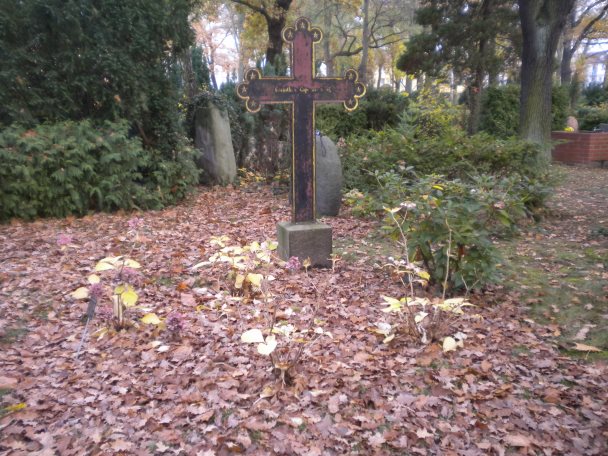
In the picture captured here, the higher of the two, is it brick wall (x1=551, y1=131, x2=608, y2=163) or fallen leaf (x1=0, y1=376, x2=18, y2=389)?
brick wall (x1=551, y1=131, x2=608, y2=163)

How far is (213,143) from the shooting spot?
10203 millimetres

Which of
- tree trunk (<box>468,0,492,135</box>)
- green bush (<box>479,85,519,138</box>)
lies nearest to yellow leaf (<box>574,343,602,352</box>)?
tree trunk (<box>468,0,492,135</box>)

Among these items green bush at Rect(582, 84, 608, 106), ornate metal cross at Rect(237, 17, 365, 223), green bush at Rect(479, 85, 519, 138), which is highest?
green bush at Rect(582, 84, 608, 106)

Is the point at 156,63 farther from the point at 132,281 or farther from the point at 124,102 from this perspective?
the point at 132,281

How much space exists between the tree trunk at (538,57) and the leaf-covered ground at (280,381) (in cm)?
822

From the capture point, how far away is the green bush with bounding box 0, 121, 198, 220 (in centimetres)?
675

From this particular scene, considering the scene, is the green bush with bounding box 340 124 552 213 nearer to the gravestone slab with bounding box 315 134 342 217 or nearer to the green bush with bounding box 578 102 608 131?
the gravestone slab with bounding box 315 134 342 217

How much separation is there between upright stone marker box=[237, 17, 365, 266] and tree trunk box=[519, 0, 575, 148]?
7.18 m

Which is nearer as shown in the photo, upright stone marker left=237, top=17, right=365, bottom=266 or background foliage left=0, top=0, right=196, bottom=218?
upright stone marker left=237, top=17, right=365, bottom=266

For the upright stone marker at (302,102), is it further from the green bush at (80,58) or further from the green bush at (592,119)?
the green bush at (592,119)

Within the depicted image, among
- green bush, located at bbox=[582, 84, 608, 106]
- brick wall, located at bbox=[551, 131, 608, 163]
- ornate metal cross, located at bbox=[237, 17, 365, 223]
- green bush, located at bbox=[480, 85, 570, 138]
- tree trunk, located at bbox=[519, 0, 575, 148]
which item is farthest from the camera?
green bush, located at bbox=[582, 84, 608, 106]

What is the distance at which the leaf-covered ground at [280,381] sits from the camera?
250 centimetres

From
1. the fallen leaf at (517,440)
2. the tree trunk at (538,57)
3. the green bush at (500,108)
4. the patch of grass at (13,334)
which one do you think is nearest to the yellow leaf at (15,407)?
the patch of grass at (13,334)

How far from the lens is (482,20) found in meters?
14.7
